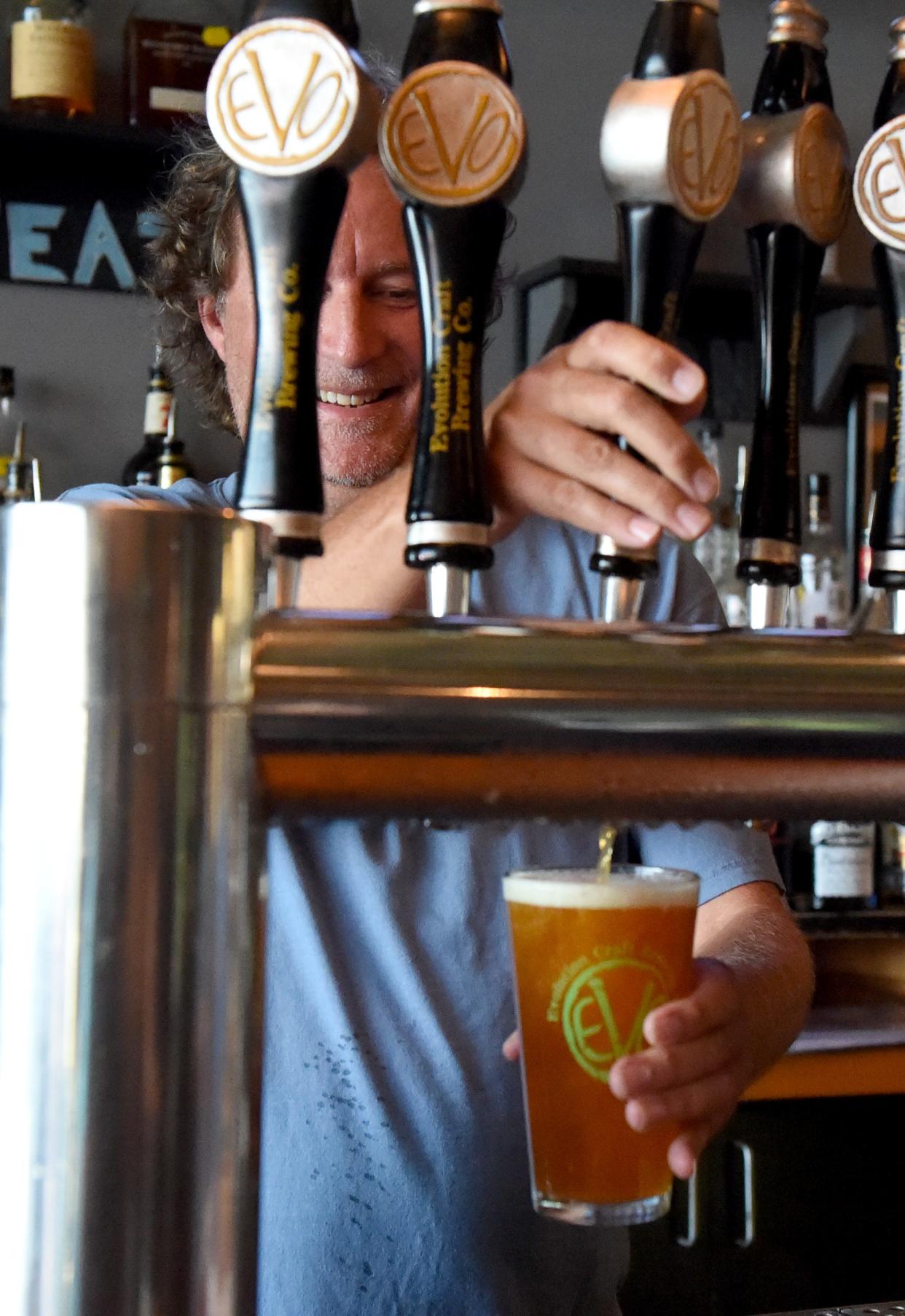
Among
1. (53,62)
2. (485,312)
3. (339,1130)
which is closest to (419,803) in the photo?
(485,312)

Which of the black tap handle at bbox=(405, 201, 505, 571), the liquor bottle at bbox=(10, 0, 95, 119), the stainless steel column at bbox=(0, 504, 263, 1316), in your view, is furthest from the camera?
the liquor bottle at bbox=(10, 0, 95, 119)

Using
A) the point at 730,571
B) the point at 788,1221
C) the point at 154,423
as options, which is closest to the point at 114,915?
the point at 788,1221

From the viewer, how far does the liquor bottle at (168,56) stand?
251 centimetres

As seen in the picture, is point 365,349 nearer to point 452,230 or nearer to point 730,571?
point 452,230

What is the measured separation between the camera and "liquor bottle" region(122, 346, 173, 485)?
8.30 feet

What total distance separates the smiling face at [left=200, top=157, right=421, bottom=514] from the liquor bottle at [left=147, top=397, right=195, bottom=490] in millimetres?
1069

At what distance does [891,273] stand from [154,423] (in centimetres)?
221

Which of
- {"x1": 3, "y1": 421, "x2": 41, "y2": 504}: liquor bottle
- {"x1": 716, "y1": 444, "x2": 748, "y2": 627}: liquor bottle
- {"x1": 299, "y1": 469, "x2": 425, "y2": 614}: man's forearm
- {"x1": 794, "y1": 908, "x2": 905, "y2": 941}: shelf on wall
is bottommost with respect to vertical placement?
{"x1": 794, "y1": 908, "x2": 905, "y2": 941}: shelf on wall

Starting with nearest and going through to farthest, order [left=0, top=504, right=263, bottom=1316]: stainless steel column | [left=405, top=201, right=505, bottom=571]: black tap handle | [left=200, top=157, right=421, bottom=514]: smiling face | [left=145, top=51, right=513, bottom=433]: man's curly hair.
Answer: [left=0, top=504, right=263, bottom=1316]: stainless steel column, [left=405, top=201, right=505, bottom=571]: black tap handle, [left=200, top=157, right=421, bottom=514]: smiling face, [left=145, top=51, right=513, bottom=433]: man's curly hair

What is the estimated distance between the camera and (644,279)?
1.40ft

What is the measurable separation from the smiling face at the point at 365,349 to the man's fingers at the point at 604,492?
0.82 meters

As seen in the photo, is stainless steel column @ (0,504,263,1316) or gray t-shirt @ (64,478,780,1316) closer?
stainless steel column @ (0,504,263,1316)

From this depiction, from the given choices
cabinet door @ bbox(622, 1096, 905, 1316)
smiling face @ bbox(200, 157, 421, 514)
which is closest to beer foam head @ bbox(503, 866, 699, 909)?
smiling face @ bbox(200, 157, 421, 514)

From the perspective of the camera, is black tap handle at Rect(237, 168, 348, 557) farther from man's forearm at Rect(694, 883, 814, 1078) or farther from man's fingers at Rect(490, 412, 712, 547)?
man's forearm at Rect(694, 883, 814, 1078)
